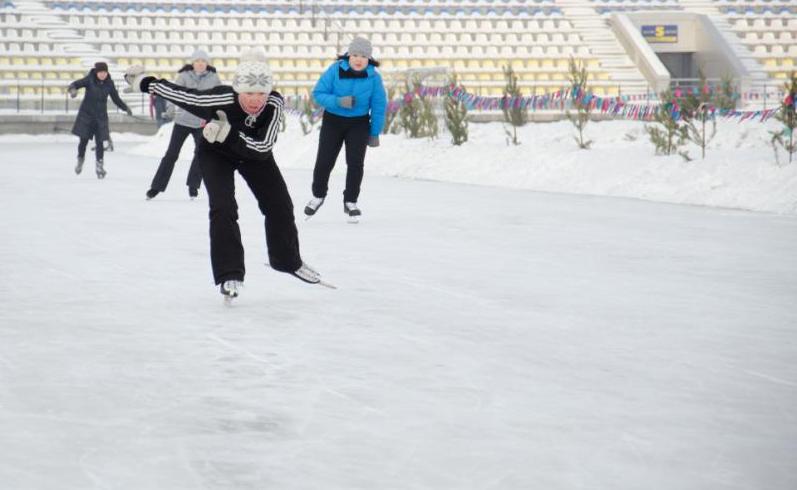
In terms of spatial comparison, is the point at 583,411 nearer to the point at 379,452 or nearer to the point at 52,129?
the point at 379,452

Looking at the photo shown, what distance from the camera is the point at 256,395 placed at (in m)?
4.31

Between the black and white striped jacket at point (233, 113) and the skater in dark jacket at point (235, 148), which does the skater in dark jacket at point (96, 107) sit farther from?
the black and white striped jacket at point (233, 113)

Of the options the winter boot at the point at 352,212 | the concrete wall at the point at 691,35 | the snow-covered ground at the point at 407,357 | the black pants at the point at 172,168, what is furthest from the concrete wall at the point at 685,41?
the snow-covered ground at the point at 407,357

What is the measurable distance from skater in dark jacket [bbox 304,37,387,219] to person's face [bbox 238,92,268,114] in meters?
4.48

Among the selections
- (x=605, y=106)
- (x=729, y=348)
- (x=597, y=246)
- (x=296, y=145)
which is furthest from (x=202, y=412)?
(x=605, y=106)

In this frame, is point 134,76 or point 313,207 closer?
point 134,76

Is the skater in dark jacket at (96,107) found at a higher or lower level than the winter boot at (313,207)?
higher

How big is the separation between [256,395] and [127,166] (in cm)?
1599

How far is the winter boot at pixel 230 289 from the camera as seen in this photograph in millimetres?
6281

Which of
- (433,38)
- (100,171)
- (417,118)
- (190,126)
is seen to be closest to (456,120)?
(417,118)

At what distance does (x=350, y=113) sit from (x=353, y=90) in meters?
0.24

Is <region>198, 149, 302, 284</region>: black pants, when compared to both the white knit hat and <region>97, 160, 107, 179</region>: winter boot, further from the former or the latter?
<region>97, 160, 107, 179</region>: winter boot

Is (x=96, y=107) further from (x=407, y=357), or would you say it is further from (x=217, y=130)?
(x=407, y=357)

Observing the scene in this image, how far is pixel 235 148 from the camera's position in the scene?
638cm
